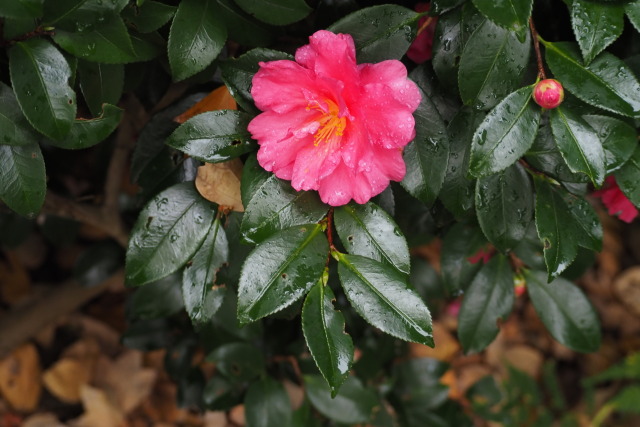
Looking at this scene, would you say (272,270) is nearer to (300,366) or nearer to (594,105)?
(594,105)

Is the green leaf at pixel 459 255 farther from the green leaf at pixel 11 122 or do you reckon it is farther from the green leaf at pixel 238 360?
the green leaf at pixel 11 122

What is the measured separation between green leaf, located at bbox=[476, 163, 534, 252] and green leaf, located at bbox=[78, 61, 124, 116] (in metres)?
0.49

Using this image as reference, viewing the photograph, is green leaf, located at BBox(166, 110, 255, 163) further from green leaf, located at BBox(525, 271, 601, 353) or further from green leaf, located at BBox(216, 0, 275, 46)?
green leaf, located at BBox(525, 271, 601, 353)

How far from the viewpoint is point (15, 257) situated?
1.82m

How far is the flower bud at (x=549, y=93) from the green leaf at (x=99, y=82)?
0.52 meters

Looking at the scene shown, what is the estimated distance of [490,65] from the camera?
725mm

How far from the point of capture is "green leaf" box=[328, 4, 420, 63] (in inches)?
29.4

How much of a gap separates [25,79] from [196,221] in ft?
0.89

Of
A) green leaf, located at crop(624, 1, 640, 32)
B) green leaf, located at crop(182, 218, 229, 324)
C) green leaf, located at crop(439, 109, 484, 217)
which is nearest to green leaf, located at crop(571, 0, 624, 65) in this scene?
green leaf, located at crop(624, 1, 640, 32)

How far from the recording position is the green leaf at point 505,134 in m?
0.70

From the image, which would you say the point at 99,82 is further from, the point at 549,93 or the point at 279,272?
the point at 549,93

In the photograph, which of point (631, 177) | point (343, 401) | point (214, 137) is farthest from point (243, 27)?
point (343, 401)

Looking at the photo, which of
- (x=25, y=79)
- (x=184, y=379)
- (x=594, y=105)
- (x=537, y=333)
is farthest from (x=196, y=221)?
(x=537, y=333)

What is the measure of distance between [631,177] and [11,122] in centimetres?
77
